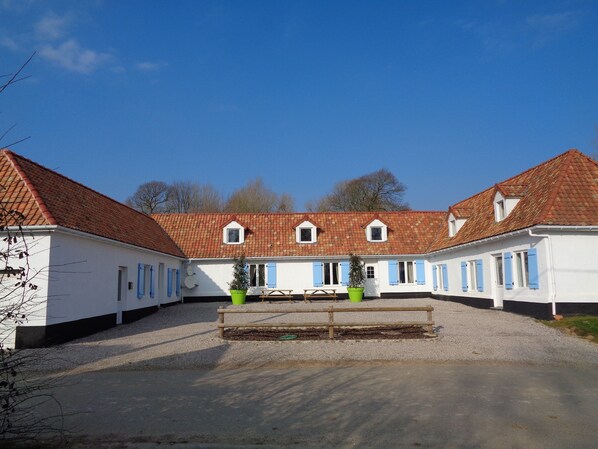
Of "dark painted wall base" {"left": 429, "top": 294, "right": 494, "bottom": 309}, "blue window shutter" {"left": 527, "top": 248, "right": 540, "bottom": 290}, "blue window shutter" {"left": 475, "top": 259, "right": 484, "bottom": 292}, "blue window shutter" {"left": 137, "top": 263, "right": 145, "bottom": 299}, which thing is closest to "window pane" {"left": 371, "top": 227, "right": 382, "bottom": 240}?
"dark painted wall base" {"left": 429, "top": 294, "right": 494, "bottom": 309}

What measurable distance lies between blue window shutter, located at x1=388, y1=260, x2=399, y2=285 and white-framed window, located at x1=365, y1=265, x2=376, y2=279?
0.99 m

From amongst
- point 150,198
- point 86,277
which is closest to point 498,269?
point 86,277

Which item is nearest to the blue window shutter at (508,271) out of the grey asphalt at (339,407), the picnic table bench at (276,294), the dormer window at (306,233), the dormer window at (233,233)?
the grey asphalt at (339,407)

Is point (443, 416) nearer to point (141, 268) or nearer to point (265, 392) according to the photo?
point (265, 392)

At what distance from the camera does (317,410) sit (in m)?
6.65

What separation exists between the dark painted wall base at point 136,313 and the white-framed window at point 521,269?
15284mm

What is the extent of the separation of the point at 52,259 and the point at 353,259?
16766 mm

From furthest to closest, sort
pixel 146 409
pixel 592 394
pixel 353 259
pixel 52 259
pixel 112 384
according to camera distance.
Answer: pixel 353 259 < pixel 52 259 < pixel 112 384 < pixel 592 394 < pixel 146 409

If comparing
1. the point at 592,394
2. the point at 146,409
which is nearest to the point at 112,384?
the point at 146,409

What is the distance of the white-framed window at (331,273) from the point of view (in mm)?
28675

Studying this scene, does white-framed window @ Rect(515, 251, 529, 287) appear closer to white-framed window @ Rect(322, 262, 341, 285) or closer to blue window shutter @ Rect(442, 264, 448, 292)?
blue window shutter @ Rect(442, 264, 448, 292)

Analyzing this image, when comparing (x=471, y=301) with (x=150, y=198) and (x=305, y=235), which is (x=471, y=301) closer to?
(x=305, y=235)

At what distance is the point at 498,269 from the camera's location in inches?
786

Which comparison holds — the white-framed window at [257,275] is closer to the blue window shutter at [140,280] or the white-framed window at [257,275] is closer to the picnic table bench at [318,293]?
the picnic table bench at [318,293]
